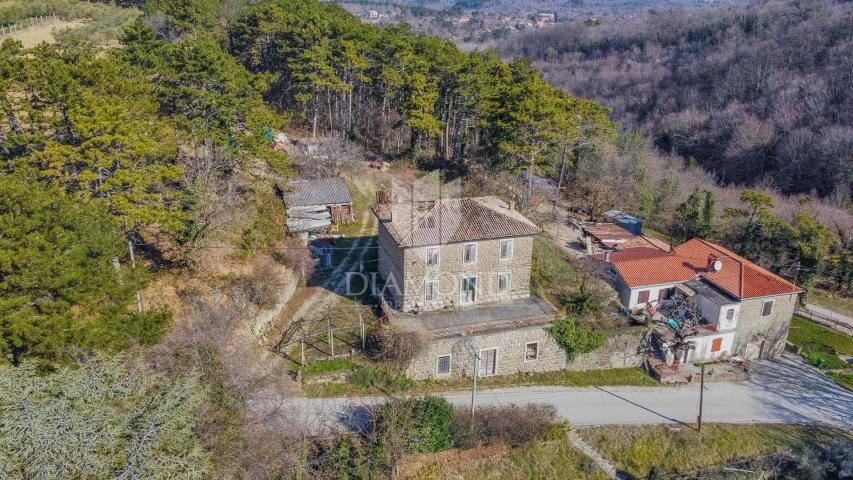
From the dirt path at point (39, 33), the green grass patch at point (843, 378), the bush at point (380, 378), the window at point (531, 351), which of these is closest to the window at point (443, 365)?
the bush at point (380, 378)

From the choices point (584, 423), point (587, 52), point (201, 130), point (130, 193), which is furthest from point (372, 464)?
point (587, 52)

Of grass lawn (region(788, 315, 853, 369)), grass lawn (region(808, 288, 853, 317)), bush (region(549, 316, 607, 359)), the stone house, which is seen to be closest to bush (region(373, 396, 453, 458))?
the stone house

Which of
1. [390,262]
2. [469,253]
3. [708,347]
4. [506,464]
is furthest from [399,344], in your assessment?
[708,347]

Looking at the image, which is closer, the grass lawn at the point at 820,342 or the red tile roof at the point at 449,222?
the red tile roof at the point at 449,222

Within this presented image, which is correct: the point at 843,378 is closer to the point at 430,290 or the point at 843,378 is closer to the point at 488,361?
the point at 488,361

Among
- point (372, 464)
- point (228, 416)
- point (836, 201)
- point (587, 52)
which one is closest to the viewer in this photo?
point (228, 416)

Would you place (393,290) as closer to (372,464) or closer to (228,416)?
(372,464)

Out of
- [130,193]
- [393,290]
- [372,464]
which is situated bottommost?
[372,464]

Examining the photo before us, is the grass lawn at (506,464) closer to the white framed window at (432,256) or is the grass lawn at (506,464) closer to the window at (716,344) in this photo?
the white framed window at (432,256)
